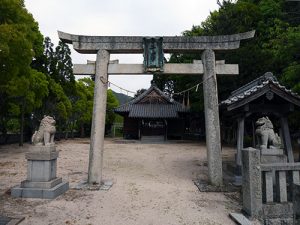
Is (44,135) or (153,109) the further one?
(153,109)

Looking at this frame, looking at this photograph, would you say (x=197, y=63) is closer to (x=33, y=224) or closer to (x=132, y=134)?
(x=33, y=224)

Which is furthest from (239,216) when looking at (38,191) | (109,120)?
(109,120)

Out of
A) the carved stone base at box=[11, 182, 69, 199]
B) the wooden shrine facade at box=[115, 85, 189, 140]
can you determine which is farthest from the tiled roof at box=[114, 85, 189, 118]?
the carved stone base at box=[11, 182, 69, 199]

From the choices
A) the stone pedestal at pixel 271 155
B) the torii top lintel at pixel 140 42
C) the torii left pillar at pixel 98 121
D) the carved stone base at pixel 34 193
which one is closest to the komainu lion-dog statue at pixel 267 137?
the stone pedestal at pixel 271 155

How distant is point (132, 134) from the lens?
34906mm

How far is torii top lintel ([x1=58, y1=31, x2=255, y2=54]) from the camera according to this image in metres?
10.2

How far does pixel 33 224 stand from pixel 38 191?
215 cm

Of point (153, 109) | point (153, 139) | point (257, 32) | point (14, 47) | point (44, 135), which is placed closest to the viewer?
point (44, 135)

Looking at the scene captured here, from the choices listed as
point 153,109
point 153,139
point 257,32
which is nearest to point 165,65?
point 257,32

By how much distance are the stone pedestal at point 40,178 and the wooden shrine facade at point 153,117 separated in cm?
2361

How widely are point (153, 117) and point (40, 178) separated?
24.2m

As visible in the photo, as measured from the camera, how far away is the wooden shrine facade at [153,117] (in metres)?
32.8

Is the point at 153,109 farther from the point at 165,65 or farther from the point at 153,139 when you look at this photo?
the point at 165,65

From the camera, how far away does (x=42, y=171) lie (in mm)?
8367
